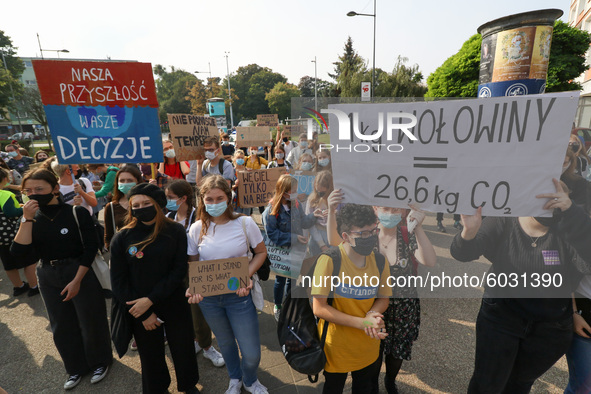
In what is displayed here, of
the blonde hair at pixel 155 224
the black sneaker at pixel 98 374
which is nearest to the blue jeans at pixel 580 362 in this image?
the blonde hair at pixel 155 224

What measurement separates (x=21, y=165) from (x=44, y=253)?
7.24 m

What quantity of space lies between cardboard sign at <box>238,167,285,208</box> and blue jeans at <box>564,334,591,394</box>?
3.14m

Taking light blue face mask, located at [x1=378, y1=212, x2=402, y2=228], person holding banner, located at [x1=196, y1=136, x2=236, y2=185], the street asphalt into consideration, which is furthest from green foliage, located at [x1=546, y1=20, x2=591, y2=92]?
light blue face mask, located at [x1=378, y1=212, x2=402, y2=228]

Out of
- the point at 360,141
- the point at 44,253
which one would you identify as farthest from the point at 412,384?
the point at 44,253

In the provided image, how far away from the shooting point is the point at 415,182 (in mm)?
1828

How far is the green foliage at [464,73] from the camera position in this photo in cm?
1758

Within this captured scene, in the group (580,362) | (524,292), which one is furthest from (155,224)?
(580,362)

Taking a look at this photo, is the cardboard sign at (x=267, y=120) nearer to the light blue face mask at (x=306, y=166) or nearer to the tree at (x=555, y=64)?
the light blue face mask at (x=306, y=166)

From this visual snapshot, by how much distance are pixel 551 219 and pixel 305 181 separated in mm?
1485

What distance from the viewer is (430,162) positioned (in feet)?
5.90

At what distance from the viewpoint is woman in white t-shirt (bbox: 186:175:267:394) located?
2.41 meters

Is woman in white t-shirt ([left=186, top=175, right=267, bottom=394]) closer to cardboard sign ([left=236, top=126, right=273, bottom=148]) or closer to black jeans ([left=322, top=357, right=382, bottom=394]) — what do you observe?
black jeans ([left=322, top=357, right=382, bottom=394])

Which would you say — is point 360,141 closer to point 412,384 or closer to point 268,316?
point 412,384

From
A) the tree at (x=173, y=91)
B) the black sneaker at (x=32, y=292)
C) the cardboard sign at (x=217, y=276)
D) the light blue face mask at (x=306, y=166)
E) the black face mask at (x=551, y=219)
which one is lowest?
the black sneaker at (x=32, y=292)
